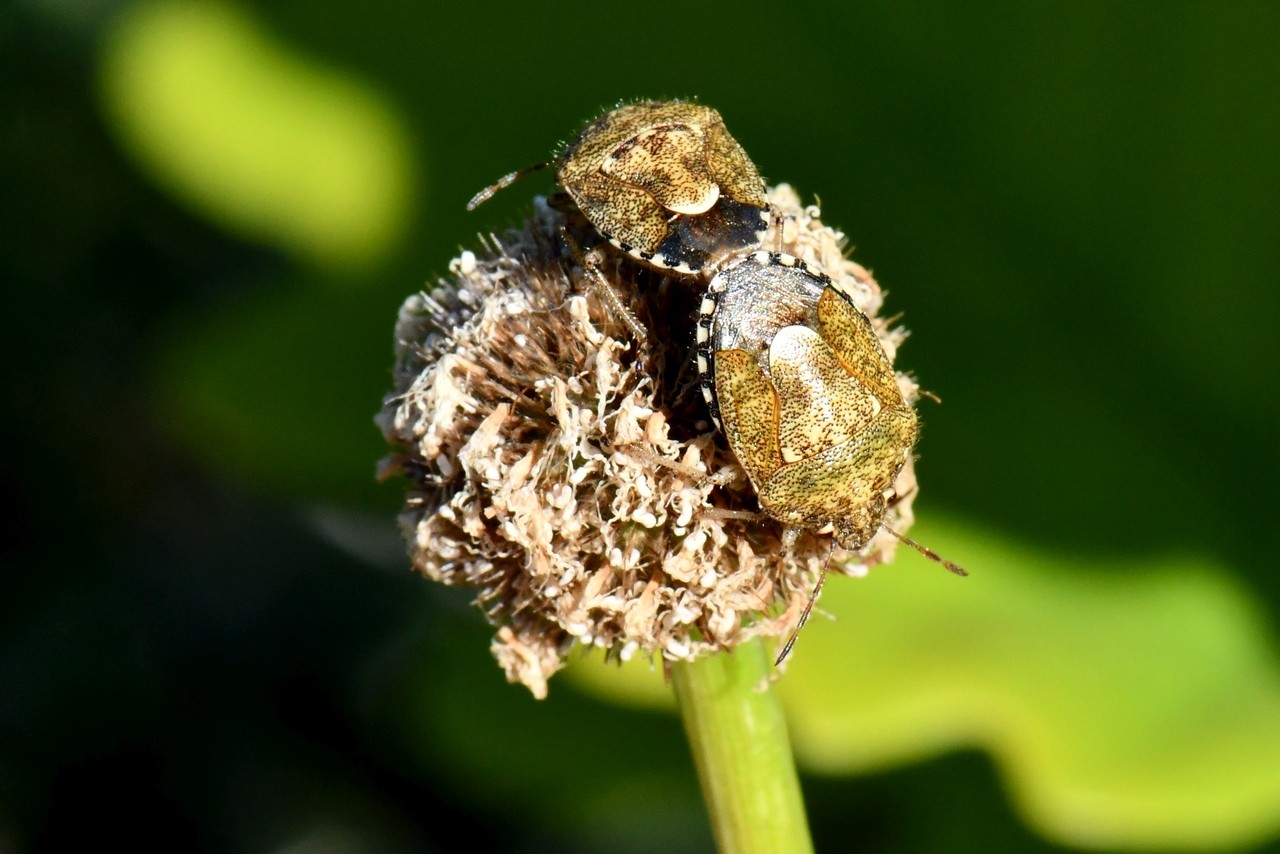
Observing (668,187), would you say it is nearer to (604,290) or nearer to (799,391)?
(604,290)

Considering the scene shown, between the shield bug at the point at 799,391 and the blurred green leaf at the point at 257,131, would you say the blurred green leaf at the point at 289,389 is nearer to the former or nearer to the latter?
the blurred green leaf at the point at 257,131

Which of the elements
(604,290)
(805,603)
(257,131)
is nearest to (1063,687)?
(805,603)

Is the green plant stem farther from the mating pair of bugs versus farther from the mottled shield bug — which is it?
the mottled shield bug

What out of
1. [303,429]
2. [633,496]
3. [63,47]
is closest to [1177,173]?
[633,496]

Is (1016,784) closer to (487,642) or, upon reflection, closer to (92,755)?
(487,642)

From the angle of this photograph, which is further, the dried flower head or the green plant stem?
the green plant stem

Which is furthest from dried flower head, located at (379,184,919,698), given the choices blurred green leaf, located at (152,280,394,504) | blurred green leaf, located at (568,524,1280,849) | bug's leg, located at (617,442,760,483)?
blurred green leaf, located at (152,280,394,504)
